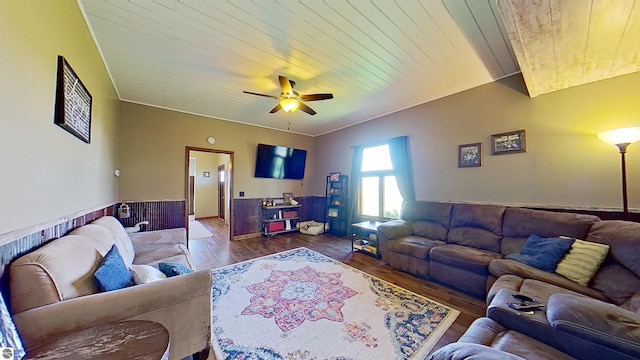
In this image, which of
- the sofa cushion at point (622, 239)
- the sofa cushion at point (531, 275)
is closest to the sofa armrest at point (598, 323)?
the sofa cushion at point (531, 275)

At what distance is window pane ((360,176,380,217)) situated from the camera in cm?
476

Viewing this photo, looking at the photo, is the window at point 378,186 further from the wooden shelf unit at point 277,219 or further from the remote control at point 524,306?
the remote control at point 524,306

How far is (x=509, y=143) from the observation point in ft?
9.73

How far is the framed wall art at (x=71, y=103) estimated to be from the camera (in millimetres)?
1476

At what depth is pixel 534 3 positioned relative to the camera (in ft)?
4.65

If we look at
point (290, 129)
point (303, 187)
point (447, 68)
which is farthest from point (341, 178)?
point (447, 68)

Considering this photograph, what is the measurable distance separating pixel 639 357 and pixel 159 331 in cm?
199

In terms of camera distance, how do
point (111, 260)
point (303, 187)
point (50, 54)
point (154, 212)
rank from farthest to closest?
point (303, 187), point (154, 212), point (111, 260), point (50, 54)

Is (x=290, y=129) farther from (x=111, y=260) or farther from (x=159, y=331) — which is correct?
(x=159, y=331)

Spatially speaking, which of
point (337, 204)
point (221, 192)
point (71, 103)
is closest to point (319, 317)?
point (71, 103)

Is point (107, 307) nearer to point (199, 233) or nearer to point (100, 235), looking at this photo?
point (100, 235)

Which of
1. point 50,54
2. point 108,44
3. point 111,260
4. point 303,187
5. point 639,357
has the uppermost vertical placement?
point 108,44

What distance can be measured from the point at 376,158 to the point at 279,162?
95.0 inches

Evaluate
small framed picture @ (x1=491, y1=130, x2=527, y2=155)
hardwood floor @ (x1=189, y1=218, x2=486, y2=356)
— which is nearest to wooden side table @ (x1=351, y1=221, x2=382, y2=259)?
hardwood floor @ (x1=189, y1=218, x2=486, y2=356)
